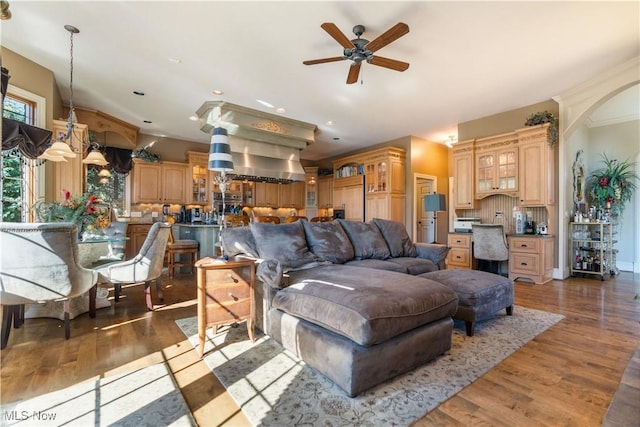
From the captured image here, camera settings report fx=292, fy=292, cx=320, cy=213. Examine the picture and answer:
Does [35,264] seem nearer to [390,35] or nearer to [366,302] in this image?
[366,302]

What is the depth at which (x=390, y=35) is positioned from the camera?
106 inches

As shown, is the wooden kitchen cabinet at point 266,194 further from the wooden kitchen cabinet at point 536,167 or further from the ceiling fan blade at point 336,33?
the wooden kitchen cabinet at point 536,167

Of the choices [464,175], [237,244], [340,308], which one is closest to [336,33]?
[237,244]

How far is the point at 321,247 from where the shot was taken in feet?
10.00

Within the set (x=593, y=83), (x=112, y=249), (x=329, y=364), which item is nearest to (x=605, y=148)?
(x=593, y=83)

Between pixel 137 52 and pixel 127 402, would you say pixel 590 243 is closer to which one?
pixel 127 402

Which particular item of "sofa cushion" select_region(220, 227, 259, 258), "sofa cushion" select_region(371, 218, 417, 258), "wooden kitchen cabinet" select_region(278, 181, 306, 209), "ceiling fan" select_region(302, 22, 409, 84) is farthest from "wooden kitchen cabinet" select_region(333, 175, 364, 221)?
"sofa cushion" select_region(220, 227, 259, 258)

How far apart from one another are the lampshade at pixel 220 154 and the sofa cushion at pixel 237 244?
0.63m

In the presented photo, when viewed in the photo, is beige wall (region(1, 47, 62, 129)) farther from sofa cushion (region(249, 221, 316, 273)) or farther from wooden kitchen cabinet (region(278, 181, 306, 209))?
wooden kitchen cabinet (region(278, 181, 306, 209))

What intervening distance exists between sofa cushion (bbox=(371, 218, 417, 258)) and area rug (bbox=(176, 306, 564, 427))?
1297mm

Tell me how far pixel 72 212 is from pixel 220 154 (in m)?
2.00

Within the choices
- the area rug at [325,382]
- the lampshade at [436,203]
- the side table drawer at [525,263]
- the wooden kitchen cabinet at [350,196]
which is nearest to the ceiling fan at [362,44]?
the lampshade at [436,203]

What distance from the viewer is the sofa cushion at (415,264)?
3.33 metres

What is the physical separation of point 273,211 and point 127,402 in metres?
7.24
